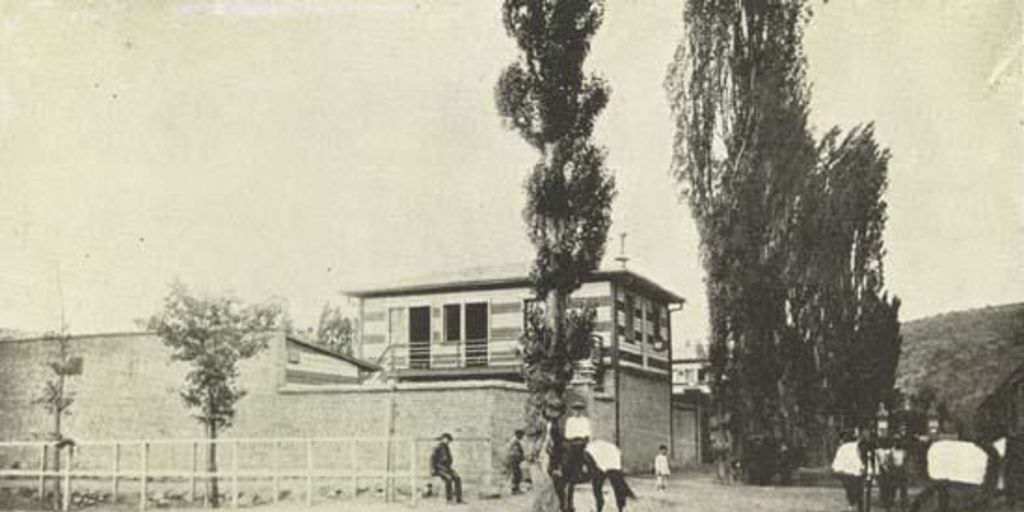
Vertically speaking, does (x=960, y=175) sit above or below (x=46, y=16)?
below

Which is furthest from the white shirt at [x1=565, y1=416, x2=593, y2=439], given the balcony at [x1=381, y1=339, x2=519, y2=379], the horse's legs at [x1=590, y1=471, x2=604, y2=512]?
the balcony at [x1=381, y1=339, x2=519, y2=379]

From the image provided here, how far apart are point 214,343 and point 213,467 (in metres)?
1.18

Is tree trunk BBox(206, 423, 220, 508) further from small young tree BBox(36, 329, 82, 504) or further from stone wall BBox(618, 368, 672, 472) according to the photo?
stone wall BBox(618, 368, 672, 472)

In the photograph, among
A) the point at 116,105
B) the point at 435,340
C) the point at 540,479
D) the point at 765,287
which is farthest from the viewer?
the point at 435,340

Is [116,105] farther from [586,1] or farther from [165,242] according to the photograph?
[586,1]

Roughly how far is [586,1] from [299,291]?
3.65 meters

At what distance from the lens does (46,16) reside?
26.3ft

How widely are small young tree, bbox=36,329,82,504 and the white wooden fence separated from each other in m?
0.43

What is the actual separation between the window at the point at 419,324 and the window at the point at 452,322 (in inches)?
9.7

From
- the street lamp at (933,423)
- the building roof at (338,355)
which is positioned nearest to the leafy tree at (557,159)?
the street lamp at (933,423)

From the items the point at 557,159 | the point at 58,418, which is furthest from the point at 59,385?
the point at 557,159

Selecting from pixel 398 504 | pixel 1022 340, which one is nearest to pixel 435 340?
pixel 398 504

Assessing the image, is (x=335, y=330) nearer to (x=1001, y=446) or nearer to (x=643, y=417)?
(x=643, y=417)

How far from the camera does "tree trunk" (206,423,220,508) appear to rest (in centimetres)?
932
